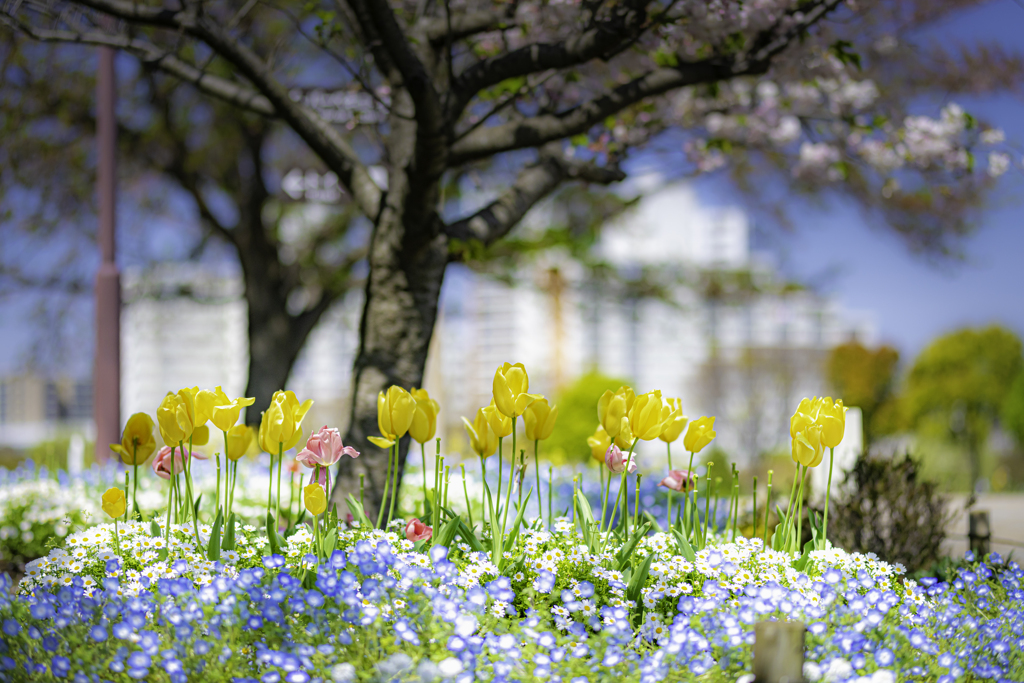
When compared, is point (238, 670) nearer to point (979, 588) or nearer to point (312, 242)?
point (979, 588)

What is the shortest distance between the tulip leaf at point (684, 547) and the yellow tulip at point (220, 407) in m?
1.51

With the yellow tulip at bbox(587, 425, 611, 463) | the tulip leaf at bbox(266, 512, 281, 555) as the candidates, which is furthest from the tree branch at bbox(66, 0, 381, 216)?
the tulip leaf at bbox(266, 512, 281, 555)

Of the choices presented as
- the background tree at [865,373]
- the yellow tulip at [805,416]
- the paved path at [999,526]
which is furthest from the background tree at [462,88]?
the background tree at [865,373]

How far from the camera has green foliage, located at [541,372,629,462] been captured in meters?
10.7

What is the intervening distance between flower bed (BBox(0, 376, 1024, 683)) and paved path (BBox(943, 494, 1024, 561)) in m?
1.34

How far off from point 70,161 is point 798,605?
812 centimetres

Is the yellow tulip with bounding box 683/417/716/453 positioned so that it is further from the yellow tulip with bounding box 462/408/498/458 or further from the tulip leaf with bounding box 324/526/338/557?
the tulip leaf with bounding box 324/526/338/557

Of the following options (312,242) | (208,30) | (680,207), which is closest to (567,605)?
(208,30)

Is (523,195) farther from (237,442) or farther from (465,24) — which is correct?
(237,442)

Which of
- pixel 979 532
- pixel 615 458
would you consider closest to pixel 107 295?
pixel 615 458

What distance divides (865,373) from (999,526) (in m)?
27.0

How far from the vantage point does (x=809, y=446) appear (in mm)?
2500

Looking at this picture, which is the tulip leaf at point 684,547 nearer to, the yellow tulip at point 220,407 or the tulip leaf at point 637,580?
the tulip leaf at point 637,580

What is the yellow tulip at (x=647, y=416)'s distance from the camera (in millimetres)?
2412
